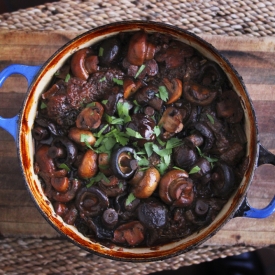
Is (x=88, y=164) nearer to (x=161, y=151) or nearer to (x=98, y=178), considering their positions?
(x=98, y=178)

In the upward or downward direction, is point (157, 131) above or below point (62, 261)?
above

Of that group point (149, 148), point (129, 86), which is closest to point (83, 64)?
point (129, 86)

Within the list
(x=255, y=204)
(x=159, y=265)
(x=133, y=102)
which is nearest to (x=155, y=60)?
(x=133, y=102)

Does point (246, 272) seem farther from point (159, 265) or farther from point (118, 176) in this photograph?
point (118, 176)

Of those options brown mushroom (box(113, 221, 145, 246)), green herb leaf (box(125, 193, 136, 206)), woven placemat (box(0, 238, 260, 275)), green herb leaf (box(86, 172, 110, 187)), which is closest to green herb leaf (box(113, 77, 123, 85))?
green herb leaf (box(86, 172, 110, 187))

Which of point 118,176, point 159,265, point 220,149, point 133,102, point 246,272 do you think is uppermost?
point 133,102

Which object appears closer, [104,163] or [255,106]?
[104,163]

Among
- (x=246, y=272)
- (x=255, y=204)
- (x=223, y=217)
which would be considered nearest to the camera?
(x=223, y=217)
